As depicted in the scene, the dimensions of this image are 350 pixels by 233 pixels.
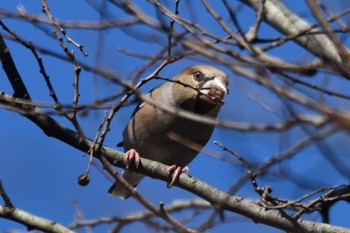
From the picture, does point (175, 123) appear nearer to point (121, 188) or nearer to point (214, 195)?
point (121, 188)

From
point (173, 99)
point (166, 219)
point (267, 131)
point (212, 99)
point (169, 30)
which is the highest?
point (173, 99)

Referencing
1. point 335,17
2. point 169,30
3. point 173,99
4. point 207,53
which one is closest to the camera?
point 207,53

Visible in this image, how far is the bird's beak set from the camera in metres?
5.32

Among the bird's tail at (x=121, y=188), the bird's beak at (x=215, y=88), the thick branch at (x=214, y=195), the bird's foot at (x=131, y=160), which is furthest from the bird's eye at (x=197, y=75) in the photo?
the thick branch at (x=214, y=195)

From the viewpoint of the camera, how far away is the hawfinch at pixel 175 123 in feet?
18.6

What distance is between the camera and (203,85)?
572 centimetres

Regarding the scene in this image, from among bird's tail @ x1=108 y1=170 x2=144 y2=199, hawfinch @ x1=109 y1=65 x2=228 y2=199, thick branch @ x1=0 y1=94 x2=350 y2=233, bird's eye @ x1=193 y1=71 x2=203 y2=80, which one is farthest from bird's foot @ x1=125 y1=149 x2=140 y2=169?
→ bird's tail @ x1=108 y1=170 x2=144 y2=199

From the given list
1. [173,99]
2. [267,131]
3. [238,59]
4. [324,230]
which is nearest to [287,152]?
[267,131]

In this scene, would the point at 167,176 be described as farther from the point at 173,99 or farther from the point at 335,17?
the point at 335,17

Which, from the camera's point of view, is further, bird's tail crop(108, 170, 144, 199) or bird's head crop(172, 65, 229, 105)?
bird's tail crop(108, 170, 144, 199)

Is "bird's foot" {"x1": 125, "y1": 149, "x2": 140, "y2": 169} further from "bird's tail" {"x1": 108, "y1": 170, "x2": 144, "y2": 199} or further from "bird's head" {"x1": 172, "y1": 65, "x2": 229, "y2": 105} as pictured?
"bird's tail" {"x1": 108, "y1": 170, "x2": 144, "y2": 199}

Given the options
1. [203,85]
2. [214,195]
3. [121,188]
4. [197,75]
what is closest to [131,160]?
[214,195]

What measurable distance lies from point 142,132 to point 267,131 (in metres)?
3.84

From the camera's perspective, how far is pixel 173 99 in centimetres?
573
